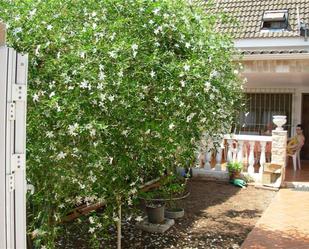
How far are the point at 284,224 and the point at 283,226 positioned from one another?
132mm

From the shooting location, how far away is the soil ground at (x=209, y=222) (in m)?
6.21

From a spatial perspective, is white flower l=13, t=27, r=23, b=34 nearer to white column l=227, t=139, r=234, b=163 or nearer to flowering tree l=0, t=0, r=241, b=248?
flowering tree l=0, t=0, r=241, b=248

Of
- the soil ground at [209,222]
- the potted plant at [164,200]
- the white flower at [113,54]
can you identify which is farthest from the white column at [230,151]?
the white flower at [113,54]

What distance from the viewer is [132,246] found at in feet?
19.8

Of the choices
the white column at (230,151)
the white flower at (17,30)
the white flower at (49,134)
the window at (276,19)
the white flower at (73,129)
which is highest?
the window at (276,19)

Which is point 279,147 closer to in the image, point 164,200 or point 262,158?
point 262,158

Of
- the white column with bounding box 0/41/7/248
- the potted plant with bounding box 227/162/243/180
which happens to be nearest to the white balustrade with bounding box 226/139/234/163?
the potted plant with bounding box 227/162/243/180

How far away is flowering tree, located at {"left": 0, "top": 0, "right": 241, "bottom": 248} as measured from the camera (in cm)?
375

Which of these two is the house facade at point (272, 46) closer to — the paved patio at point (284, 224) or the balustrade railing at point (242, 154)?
the balustrade railing at point (242, 154)

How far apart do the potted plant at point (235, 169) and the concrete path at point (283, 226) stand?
1.41 m

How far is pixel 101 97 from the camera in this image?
3748mm

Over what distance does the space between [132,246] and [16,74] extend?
4294 millimetres

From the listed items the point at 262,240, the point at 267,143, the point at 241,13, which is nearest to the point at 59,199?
the point at 262,240

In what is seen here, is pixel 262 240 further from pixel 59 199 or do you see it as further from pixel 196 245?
pixel 59 199
